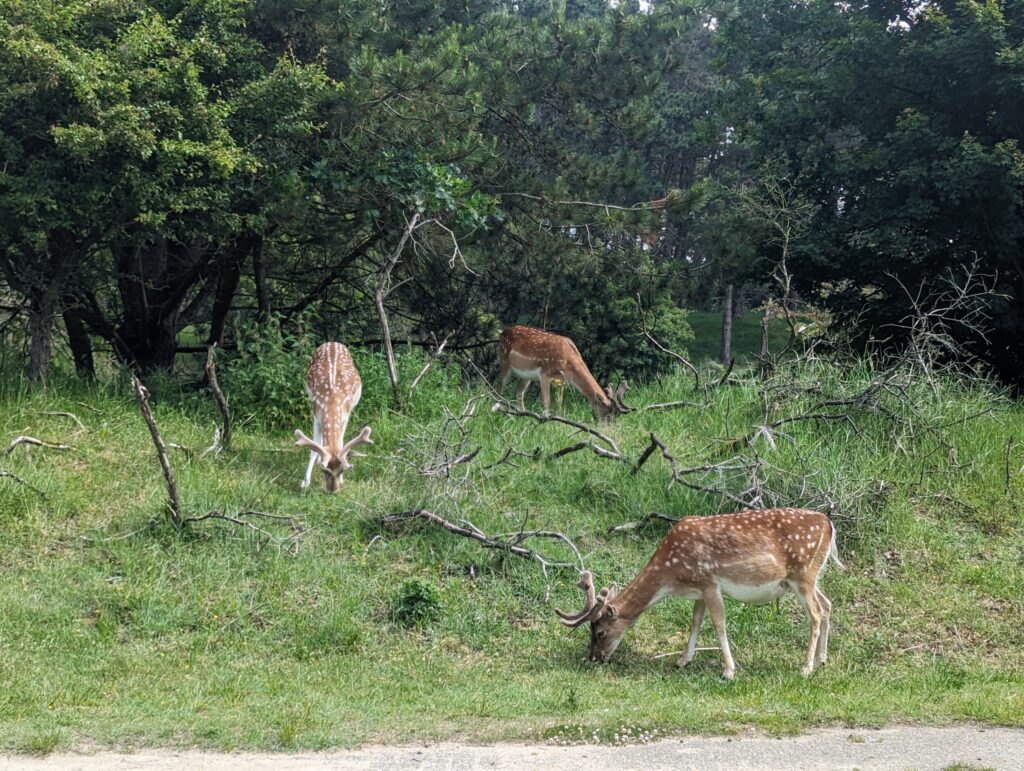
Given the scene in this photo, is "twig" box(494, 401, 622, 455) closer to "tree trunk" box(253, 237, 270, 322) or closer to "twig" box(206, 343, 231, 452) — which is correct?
"twig" box(206, 343, 231, 452)

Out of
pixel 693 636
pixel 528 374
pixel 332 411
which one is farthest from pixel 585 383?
pixel 693 636

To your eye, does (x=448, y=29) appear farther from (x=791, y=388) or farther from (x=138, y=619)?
(x=138, y=619)

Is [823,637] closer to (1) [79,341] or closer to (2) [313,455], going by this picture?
(2) [313,455]

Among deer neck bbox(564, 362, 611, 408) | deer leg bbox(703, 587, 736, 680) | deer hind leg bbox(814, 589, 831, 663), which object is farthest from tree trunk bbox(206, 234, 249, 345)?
deer hind leg bbox(814, 589, 831, 663)

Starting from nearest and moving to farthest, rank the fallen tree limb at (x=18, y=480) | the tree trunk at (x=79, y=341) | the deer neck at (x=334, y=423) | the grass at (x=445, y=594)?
A: the grass at (x=445, y=594), the fallen tree limb at (x=18, y=480), the deer neck at (x=334, y=423), the tree trunk at (x=79, y=341)

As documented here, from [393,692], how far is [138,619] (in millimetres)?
2540

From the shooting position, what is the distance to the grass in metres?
7.73

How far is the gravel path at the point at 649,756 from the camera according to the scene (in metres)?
6.76

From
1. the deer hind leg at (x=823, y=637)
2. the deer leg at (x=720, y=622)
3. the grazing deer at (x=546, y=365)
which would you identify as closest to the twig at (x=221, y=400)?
the grazing deer at (x=546, y=365)

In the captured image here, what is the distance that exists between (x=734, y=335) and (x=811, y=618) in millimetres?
29249

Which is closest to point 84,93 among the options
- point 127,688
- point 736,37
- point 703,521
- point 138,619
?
point 138,619

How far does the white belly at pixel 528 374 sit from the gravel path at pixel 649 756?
950cm

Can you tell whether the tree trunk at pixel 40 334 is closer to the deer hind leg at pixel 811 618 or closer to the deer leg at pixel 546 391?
the deer leg at pixel 546 391

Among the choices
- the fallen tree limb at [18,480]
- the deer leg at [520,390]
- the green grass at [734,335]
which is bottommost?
the green grass at [734,335]
